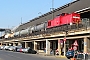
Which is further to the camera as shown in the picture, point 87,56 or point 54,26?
point 54,26

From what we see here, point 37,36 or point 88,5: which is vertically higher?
point 88,5

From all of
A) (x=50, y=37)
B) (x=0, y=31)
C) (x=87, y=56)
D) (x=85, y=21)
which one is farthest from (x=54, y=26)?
(x=0, y=31)

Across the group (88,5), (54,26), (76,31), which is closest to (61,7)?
(54,26)

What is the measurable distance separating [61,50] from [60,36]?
4670 millimetres

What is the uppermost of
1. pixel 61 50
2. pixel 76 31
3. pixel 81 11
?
pixel 81 11

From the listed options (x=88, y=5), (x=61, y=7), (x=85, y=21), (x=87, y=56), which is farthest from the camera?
(x=61, y=7)

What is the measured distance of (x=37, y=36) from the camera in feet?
214

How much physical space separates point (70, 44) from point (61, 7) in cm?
1891

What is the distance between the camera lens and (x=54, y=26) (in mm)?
54000

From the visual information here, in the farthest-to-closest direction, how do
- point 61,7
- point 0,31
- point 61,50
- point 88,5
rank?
point 0,31, point 61,7, point 61,50, point 88,5

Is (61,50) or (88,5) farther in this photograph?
(61,50)

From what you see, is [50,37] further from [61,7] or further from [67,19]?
[61,7]

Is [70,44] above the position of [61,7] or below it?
below

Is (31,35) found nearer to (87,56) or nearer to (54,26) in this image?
(54,26)
